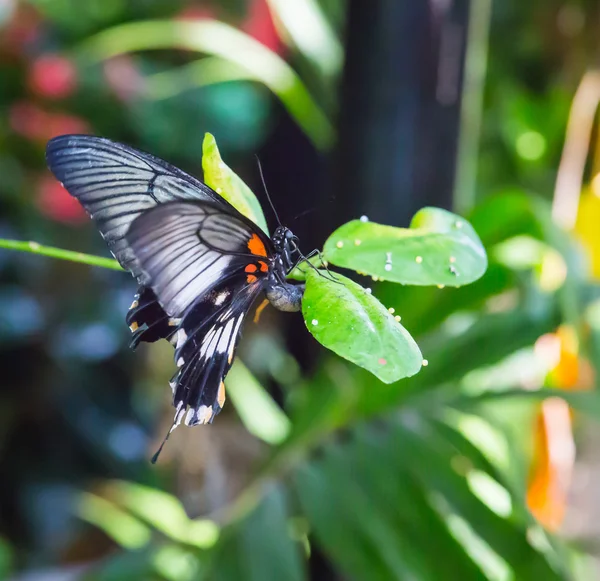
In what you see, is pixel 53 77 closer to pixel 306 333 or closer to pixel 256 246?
pixel 306 333

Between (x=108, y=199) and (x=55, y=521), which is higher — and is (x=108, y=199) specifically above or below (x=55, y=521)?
above

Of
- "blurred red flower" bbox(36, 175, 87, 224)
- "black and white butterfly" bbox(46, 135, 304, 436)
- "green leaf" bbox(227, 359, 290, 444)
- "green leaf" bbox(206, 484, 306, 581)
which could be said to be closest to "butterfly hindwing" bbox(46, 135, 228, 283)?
"black and white butterfly" bbox(46, 135, 304, 436)

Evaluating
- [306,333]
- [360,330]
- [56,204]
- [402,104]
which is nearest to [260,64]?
[402,104]

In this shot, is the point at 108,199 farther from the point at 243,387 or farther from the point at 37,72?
the point at 37,72

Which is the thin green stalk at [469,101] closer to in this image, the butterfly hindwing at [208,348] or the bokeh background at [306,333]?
the bokeh background at [306,333]

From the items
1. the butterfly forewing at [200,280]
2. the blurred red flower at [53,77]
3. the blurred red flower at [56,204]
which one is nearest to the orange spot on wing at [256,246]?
the butterfly forewing at [200,280]

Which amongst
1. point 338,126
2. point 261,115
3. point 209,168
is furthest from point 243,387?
point 261,115
